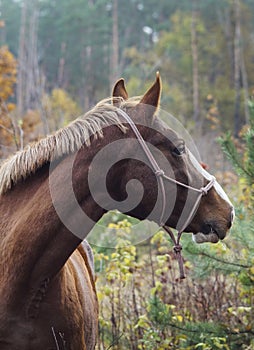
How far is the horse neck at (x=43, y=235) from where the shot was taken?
8.74 ft

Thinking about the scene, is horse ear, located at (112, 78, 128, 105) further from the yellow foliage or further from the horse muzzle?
the yellow foliage

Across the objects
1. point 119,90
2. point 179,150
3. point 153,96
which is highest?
point 119,90

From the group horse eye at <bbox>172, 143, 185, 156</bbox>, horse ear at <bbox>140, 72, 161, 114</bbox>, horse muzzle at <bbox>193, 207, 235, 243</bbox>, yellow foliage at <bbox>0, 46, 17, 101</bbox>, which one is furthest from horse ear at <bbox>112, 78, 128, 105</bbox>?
yellow foliage at <bbox>0, 46, 17, 101</bbox>

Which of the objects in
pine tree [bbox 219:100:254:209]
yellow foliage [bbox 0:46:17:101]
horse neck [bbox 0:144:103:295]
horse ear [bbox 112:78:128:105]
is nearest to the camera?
horse neck [bbox 0:144:103:295]

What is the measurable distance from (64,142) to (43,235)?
1.42 ft

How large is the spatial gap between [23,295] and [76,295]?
33 centimetres

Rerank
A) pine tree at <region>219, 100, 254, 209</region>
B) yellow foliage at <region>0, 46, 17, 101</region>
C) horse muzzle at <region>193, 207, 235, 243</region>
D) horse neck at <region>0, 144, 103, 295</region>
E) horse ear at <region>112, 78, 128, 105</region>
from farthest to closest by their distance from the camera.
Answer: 1. yellow foliage at <region>0, 46, 17, 101</region>
2. pine tree at <region>219, 100, 254, 209</region>
3. horse ear at <region>112, 78, 128, 105</region>
4. horse muzzle at <region>193, 207, 235, 243</region>
5. horse neck at <region>0, 144, 103, 295</region>

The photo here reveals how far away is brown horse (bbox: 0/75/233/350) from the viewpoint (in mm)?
2670

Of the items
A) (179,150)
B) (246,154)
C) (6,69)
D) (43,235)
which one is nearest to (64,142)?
(43,235)

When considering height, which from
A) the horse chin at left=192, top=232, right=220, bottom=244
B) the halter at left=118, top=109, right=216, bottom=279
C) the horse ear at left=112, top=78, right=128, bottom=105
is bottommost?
the horse chin at left=192, top=232, right=220, bottom=244

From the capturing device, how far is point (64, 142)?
269cm

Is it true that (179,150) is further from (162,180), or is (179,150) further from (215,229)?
(215,229)

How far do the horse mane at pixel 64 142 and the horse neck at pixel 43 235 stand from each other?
6cm

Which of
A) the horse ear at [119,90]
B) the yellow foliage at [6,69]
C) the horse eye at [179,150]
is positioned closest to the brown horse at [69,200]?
the horse eye at [179,150]
